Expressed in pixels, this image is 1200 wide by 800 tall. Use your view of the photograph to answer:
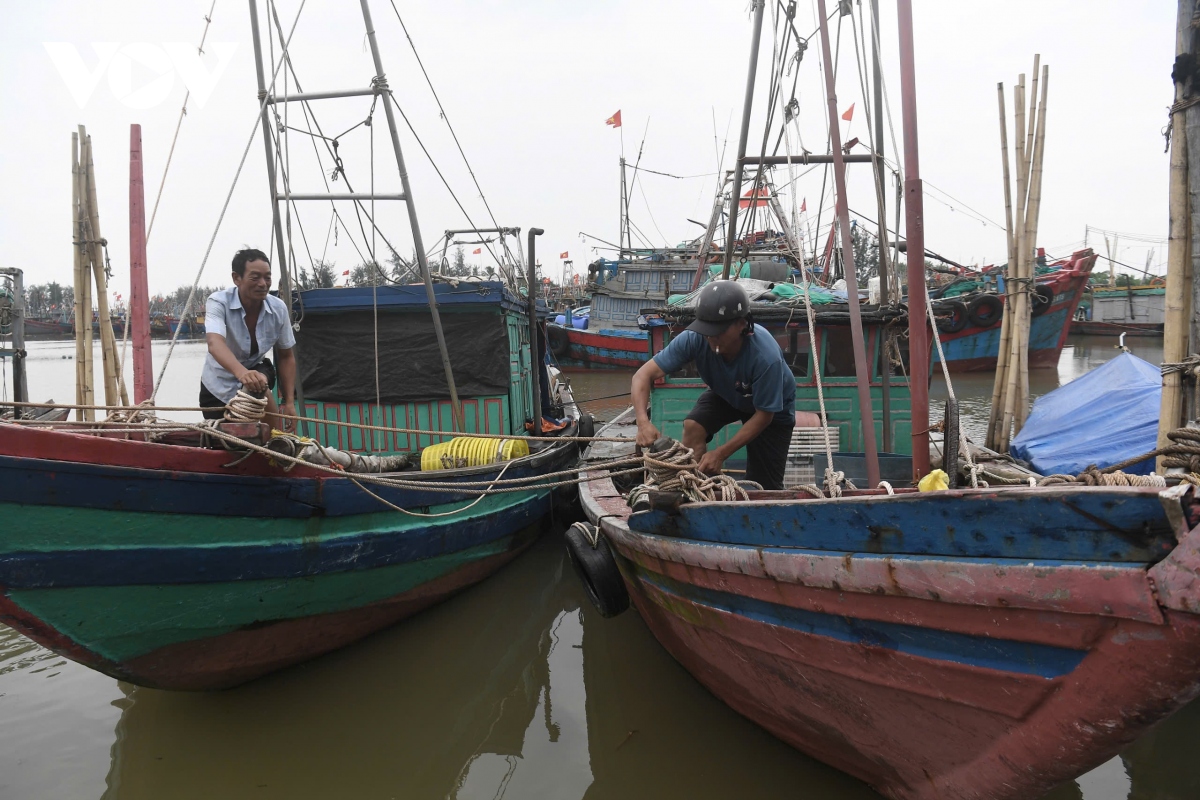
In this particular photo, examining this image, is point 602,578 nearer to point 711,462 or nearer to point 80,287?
point 711,462

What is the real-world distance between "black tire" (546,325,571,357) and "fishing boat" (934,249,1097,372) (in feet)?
38.7

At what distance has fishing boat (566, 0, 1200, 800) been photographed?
5.30ft

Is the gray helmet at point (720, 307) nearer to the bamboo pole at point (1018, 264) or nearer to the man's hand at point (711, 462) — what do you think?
the man's hand at point (711, 462)

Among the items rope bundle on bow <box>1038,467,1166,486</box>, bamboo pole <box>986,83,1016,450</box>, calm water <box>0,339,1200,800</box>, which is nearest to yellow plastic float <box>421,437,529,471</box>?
calm water <box>0,339,1200,800</box>

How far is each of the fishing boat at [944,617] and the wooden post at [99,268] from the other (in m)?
3.52

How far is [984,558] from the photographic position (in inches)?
71.5

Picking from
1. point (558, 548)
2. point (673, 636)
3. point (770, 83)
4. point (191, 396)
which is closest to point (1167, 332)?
point (673, 636)

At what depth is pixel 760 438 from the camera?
12.7 feet

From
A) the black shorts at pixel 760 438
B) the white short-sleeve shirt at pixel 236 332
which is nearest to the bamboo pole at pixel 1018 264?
the black shorts at pixel 760 438

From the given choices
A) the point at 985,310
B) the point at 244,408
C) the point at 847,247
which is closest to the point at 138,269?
the point at 244,408

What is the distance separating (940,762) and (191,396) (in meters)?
19.4

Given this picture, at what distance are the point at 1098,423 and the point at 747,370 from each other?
3.67m

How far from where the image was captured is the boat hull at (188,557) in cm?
264

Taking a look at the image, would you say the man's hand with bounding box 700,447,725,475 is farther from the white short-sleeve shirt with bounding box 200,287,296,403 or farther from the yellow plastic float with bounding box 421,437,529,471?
the white short-sleeve shirt with bounding box 200,287,296,403
